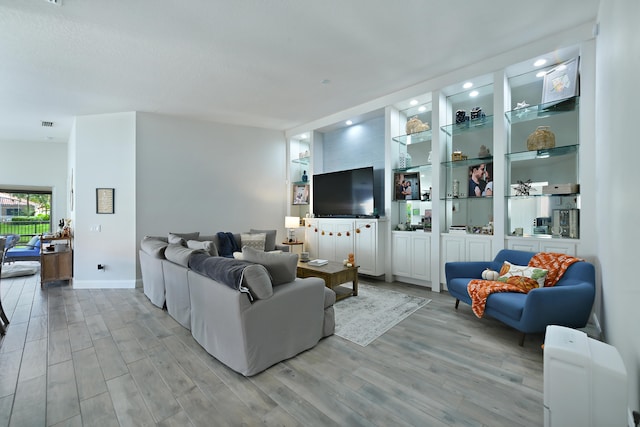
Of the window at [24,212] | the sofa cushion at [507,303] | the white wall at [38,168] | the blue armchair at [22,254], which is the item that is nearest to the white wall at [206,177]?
the blue armchair at [22,254]

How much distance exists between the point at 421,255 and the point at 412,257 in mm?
165

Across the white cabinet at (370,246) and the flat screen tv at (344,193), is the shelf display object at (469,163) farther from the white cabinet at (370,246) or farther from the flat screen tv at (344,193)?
the flat screen tv at (344,193)

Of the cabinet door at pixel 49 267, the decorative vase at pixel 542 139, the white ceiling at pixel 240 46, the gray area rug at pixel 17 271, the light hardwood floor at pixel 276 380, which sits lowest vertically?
the light hardwood floor at pixel 276 380

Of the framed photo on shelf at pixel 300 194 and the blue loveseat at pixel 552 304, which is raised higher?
the framed photo on shelf at pixel 300 194

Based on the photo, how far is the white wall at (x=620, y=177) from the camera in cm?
148

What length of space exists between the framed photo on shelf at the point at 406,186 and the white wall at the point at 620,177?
2.31 meters

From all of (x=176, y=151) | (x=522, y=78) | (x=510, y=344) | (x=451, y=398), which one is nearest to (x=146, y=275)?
(x=176, y=151)

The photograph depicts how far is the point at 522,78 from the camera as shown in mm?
3652

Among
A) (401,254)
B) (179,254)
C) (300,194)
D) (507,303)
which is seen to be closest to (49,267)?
(179,254)

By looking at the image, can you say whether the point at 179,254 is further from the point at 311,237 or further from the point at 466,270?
the point at 466,270

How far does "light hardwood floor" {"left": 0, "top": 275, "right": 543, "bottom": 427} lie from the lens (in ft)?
5.51

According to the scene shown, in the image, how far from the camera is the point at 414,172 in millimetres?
4711

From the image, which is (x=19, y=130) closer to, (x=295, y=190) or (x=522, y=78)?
(x=295, y=190)

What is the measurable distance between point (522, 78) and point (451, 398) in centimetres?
402
